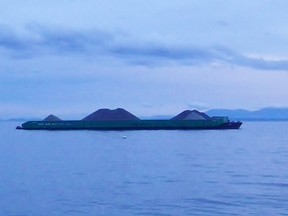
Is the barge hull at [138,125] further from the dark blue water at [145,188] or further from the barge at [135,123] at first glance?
the dark blue water at [145,188]

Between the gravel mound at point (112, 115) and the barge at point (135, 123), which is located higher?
the gravel mound at point (112, 115)

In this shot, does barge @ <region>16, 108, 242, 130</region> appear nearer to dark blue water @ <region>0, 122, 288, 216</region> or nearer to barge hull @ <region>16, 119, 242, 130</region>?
barge hull @ <region>16, 119, 242, 130</region>

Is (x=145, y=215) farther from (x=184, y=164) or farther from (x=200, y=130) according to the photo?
(x=200, y=130)

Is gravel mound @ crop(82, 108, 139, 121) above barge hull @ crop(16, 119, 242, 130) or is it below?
above

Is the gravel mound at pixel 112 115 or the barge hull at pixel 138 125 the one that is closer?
the barge hull at pixel 138 125

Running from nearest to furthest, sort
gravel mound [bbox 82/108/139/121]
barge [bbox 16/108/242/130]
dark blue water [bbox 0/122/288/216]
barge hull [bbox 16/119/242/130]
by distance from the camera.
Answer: dark blue water [bbox 0/122/288/216] → barge hull [bbox 16/119/242/130] → barge [bbox 16/108/242/130] → gravel mound [bbox 82/108/139/121]

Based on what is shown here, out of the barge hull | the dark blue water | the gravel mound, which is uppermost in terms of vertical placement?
the gravel mound

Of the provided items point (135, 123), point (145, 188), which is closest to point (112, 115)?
point (135, 123)

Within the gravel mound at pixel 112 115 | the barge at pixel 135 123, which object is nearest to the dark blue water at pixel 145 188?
the barge at pixel 135 123

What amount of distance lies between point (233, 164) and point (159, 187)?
1401 cm

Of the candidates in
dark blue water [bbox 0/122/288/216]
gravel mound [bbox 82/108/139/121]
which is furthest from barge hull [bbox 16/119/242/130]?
dark blue water [bbox 0/122/288/216]

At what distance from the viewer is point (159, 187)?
2680 centimetres

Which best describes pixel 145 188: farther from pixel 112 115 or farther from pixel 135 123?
pixel 112 115

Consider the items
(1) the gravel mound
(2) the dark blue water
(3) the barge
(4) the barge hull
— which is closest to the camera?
(2) the dark blue water
